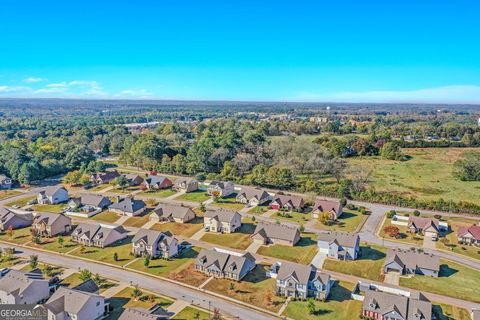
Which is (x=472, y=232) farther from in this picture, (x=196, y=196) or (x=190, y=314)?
(x=196, y=196)

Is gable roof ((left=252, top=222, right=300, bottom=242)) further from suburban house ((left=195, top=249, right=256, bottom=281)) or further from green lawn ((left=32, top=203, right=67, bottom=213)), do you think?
green lawn ((left=32, top=203, right=67, bottom=213))

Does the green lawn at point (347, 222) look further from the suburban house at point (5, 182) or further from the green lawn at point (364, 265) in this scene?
the suburban house at point (5, 182)

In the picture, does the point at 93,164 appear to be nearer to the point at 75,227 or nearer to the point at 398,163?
the point at 75,227

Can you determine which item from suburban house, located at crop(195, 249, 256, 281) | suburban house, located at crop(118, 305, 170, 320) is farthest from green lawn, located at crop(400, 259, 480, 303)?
suburban house, located at crop(118, 305, 170, 320)

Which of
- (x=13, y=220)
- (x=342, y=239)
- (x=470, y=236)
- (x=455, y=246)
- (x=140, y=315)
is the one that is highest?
(x=140, y=315)

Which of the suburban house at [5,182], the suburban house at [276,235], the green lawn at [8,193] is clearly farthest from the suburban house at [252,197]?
the suburban house at [5,182]

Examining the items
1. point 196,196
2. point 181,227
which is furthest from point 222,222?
point 196,196
